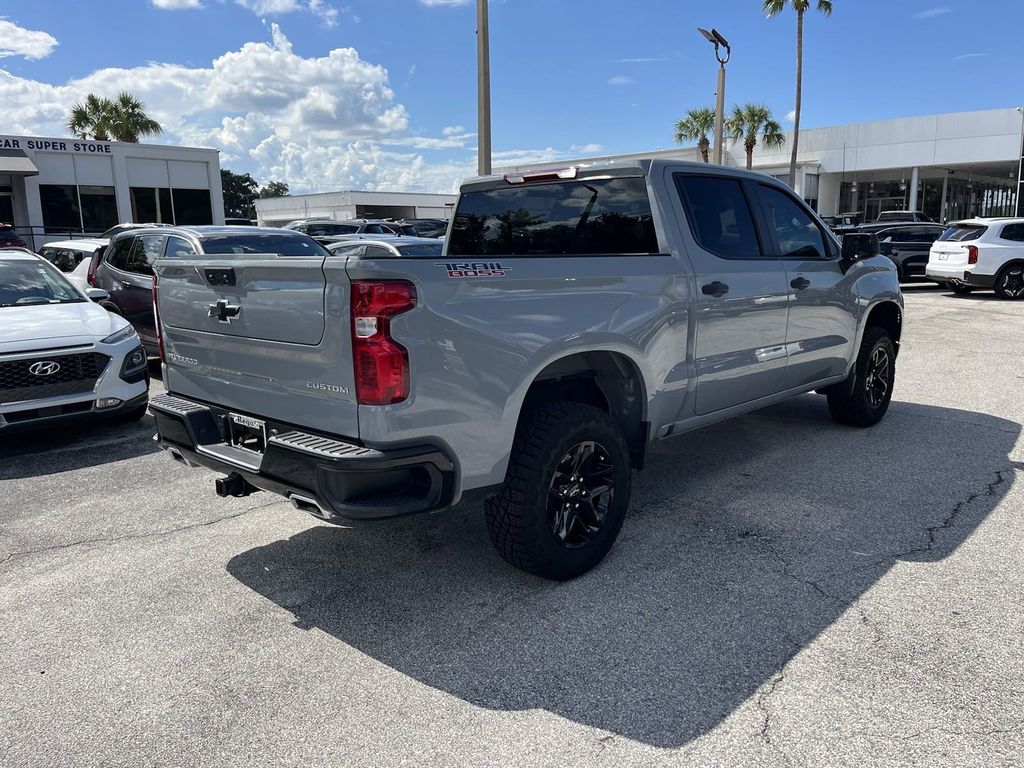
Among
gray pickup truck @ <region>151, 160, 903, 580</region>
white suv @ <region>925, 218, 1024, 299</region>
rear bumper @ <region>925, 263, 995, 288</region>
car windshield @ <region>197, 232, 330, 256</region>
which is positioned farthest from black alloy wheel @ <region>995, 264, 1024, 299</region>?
car windshield @ <region>197, 232, 330, 256</region>

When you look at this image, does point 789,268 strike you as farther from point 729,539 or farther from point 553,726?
point 553,726

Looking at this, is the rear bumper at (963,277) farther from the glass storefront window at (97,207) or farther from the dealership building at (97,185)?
the glass storefront window at (97,207)

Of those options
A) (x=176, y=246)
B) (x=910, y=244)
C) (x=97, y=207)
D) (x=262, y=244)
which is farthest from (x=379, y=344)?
(x=97, y=207)

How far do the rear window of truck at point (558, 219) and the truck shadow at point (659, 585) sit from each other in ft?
5.13

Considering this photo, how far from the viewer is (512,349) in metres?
3.31

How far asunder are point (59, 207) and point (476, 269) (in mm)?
32247

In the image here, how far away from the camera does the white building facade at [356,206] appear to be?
58938mm

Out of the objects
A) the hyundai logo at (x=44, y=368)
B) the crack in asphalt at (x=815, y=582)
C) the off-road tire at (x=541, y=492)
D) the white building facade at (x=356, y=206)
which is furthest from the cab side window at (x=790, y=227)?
the white building facade at (x=356, y=206)

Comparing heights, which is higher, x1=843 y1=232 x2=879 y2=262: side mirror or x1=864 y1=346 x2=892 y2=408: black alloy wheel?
x1=843 y1=232 x2=879 y2=262: side mirror

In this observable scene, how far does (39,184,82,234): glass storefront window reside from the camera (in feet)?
97.3

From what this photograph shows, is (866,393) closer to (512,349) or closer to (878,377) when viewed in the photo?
(878,377)

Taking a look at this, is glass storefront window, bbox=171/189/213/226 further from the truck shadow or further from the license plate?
the license plate

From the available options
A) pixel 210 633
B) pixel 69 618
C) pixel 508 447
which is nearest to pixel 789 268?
pixel 508 447

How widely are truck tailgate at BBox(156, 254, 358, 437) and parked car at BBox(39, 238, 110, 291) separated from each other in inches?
300
